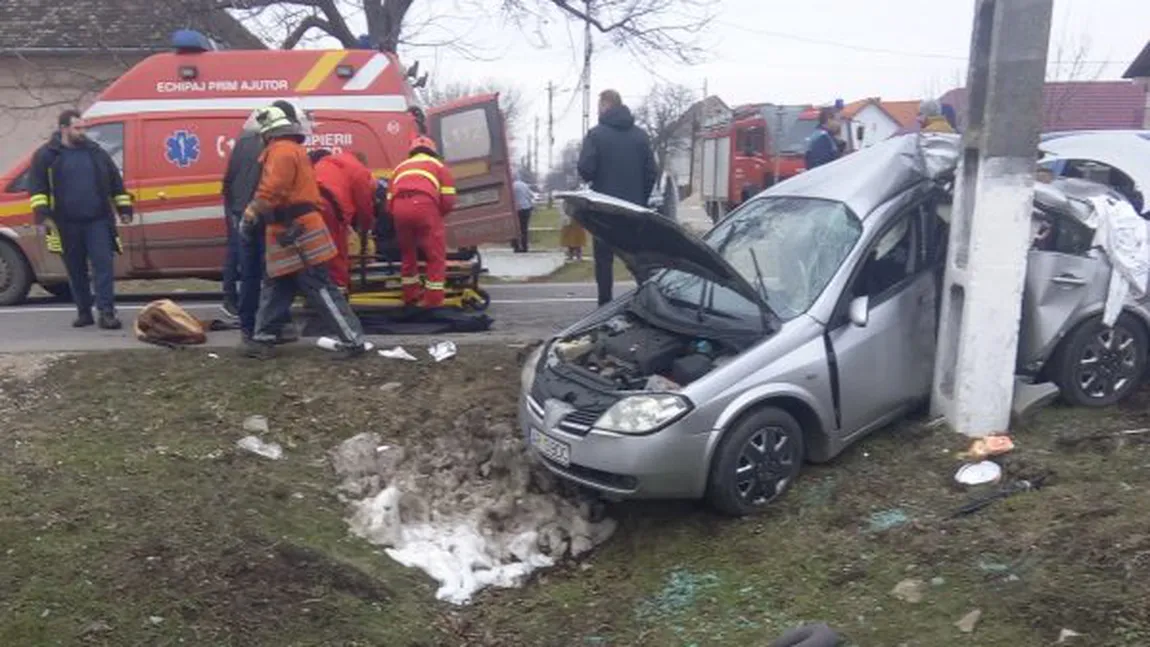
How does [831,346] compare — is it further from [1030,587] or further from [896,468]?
[1030,587]

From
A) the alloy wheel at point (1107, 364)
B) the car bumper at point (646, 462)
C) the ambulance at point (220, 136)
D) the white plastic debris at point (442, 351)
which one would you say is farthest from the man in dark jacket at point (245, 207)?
the alloy wheel at point (1107, 364)

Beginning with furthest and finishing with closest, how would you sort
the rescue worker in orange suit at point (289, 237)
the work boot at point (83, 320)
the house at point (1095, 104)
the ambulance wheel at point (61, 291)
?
the house at point (1095, 104) < the ambulance wheel at point (61, 291) < the work boot at point (83, 320) < the rescue worker in orange suit at point (289, 237)

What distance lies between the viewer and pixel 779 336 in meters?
6.39

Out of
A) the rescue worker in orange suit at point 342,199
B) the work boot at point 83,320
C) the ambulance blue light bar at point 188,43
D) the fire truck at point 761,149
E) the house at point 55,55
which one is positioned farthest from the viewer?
the fire truck at point 761,149

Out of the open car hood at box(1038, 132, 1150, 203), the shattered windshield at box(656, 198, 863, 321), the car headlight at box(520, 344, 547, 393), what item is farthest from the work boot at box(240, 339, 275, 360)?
the open car hood at box(1038, 132, 1150, 203)

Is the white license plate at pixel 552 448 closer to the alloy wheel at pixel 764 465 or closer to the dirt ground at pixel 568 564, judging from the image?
the dirt ground at pixel 568 564

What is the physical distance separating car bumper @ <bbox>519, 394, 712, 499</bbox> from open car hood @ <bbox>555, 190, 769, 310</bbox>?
0.97m

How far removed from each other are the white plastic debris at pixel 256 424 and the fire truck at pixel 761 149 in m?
20.1

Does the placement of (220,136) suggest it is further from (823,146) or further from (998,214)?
(998,214)

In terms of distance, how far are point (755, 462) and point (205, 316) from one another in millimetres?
6444

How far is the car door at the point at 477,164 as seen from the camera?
10.9 meters

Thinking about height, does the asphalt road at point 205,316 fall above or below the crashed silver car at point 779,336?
below

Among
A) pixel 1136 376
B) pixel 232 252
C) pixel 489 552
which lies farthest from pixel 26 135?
pixel 1136 376

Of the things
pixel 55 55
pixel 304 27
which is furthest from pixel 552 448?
pixel 55 55
